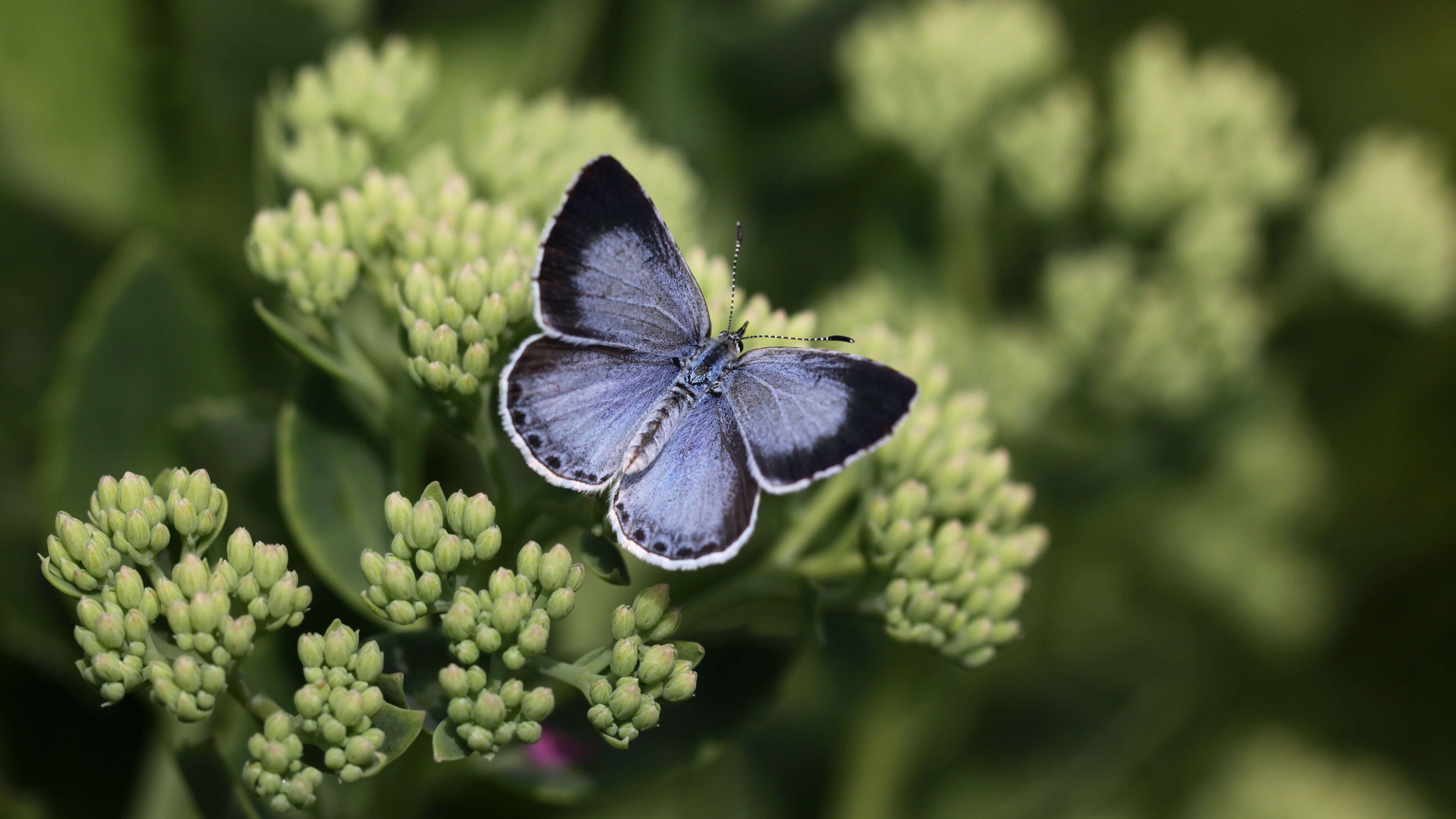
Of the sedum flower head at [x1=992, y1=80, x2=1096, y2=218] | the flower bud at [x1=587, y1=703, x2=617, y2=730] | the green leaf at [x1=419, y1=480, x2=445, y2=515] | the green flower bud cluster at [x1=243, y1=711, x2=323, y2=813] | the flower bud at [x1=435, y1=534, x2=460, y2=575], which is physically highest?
the sedum flower head at [x1=992, y1=80, x2=1096, y2=218]

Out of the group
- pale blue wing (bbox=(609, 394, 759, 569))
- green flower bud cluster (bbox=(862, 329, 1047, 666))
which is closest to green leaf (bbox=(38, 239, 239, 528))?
pale blue wing (bbox=(609, 394, 759, 569))

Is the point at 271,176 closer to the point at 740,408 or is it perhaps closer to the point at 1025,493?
the point at 740,408

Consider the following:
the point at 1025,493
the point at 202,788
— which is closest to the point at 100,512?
the point at 202,788

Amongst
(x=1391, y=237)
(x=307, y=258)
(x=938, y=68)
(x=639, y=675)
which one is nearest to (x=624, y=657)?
(x=639, y=675)

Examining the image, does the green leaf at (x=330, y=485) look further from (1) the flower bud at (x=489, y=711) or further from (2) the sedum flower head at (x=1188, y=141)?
(2) the sedum flower head at (x=1188, y=141)

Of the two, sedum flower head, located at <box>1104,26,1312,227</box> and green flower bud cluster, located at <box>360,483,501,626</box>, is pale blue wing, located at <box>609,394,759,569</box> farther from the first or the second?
sedum flower head, located at <box>1104,26,1312,227</box>

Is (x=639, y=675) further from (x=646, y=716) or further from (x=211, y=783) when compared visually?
(x=211, y=783)

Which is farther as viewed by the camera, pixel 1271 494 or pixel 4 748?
pixel 1271 494
